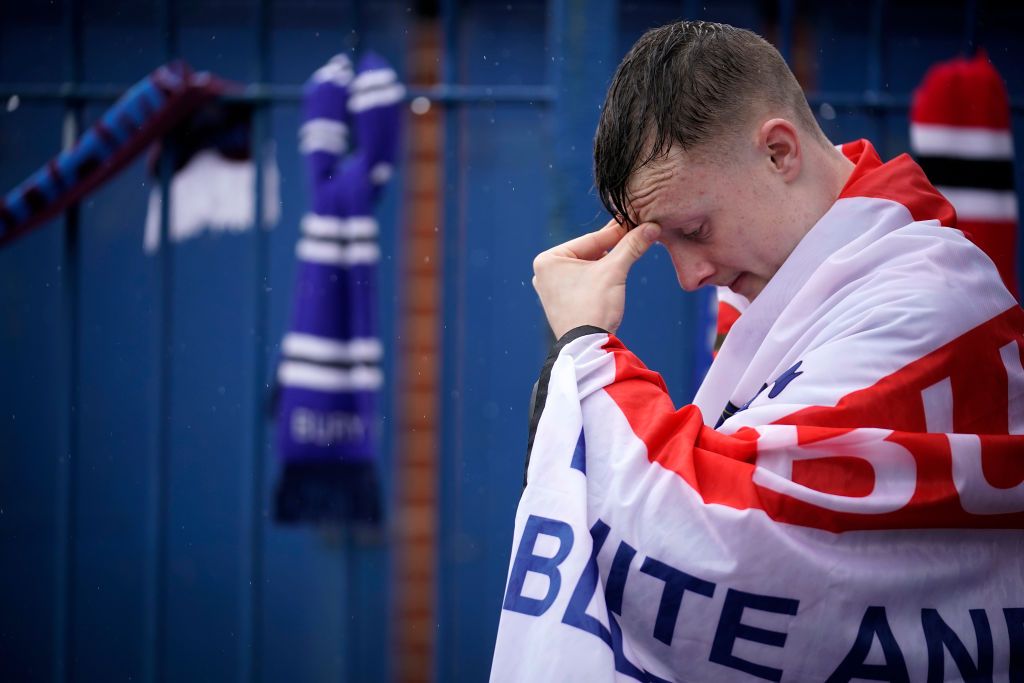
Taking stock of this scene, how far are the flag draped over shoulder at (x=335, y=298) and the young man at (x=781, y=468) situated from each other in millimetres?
1332

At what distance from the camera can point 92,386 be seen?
10.1 ft

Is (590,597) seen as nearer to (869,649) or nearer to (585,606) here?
(585,606)

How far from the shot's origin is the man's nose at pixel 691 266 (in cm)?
132

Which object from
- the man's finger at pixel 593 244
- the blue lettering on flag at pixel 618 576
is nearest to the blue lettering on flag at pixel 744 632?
the blue lettering on flag at pixel 618 576

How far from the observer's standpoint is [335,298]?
8.17 feet

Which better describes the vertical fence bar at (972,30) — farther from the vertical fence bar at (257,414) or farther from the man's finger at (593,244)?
the vertical fence bar at (257,414)

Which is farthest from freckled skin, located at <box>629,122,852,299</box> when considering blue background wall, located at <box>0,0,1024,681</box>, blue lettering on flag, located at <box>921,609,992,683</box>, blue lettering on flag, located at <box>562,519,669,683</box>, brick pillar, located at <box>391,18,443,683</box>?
brick pillar, located at <box>391,18,443,683</box>

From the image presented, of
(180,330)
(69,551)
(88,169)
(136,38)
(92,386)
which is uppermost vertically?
Answer: (136,38)

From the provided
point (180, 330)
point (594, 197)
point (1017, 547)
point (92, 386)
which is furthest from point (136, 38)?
point (1017, 547)

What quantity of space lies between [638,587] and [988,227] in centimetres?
159

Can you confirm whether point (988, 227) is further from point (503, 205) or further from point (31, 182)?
point (31, 182)

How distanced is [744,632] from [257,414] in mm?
1750

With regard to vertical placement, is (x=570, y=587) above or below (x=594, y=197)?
below

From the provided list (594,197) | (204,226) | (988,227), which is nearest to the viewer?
(594,197)
